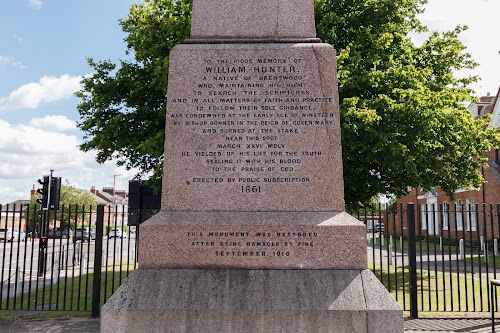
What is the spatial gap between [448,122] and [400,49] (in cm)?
297

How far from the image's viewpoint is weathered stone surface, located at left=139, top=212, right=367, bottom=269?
458cm

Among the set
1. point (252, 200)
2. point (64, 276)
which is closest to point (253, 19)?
point (252, 200)

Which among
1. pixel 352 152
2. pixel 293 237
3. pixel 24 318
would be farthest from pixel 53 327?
pixel 352 152

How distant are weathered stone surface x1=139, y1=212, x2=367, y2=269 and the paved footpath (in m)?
4.96

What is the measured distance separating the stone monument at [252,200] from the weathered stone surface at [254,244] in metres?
0.01

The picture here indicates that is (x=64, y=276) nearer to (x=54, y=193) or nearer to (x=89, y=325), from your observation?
(x=54, y=193)

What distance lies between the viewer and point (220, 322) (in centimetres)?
412

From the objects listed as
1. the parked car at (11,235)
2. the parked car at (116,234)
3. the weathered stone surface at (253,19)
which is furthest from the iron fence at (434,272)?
the parked car at (11,235)

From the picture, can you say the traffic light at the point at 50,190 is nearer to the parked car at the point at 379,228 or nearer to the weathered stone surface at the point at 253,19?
the parked car at the point at 379,228

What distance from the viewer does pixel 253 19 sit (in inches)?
226

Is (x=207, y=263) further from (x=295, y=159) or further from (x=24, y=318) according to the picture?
(x=24, y=318)

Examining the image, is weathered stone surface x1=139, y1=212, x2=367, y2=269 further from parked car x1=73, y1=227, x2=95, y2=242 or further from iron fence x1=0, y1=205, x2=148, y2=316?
parked car x1=73, y1=227, x2=95, y2=242

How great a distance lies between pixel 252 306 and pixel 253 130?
6.59ft

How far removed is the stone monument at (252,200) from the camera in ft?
13.6
